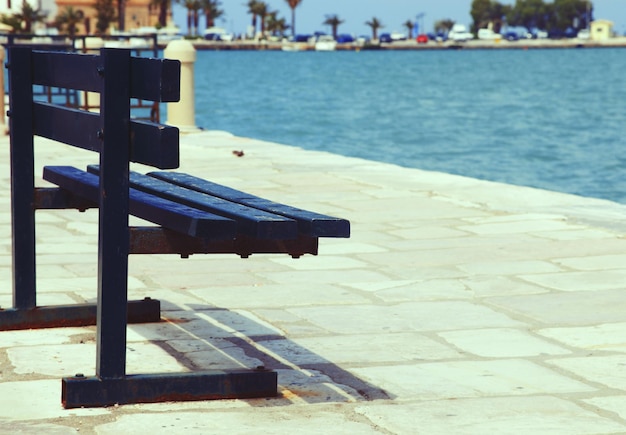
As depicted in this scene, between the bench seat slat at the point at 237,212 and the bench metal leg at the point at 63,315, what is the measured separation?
0.60 meters

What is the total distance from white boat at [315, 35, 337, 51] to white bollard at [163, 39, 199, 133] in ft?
584

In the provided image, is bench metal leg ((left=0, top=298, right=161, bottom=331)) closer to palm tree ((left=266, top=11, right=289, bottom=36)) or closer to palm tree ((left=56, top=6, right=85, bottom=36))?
palm tree ((left=56, top=6, right=85, bottom=36))

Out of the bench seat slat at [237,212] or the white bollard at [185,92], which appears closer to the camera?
the bench seat slat at [237,212]

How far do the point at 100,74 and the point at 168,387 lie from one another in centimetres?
107

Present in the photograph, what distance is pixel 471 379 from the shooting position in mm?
4449

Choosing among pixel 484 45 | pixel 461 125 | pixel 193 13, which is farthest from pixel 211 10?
pixel 461 125

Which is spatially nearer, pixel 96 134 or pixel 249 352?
pixel 96 134

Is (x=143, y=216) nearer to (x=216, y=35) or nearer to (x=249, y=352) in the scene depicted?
(x=249, y=352)

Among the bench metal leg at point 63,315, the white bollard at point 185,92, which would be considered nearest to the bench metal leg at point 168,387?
the bench metal leg at point 63,315

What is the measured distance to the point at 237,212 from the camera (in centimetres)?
417

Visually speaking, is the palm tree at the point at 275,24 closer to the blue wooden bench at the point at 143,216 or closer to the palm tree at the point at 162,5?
the palm tree at the point at 162,5

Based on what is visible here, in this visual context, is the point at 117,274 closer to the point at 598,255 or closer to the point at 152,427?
the point at 152,427

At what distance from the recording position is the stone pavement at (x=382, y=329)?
3992 mm

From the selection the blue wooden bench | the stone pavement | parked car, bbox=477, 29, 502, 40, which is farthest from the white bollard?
parked car, bbox=477, 29, 502, 40
